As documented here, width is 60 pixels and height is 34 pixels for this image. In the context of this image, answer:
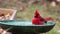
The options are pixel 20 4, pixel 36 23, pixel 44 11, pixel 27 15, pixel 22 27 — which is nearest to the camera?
pixel 22 27

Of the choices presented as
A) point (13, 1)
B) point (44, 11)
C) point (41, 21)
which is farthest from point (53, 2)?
point (41, 21)

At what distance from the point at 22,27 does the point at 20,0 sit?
5283 millimetres

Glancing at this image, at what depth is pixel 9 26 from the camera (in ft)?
6.82

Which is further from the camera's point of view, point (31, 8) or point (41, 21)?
point (31, 8)

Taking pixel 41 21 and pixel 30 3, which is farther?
pixel 30 3

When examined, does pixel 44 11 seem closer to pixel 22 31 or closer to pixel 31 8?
pixel 31 8

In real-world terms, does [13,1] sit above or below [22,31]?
above

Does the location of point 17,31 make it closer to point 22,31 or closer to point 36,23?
point 22,31

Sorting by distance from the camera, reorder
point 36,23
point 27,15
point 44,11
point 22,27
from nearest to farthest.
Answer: point 22,27 < point 36,23 < point 27,15 < point 44,11

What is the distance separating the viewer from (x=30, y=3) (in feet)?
23.6

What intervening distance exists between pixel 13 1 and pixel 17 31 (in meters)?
5.09

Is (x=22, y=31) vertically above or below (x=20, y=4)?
below

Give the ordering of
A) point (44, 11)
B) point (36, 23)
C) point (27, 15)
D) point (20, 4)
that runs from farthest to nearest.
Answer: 1. point (20, 4)
2. point (44, 11)
3. point (27, 15)
4. point (36, 23)

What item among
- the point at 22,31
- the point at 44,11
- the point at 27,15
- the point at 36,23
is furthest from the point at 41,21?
the point at 44,11
